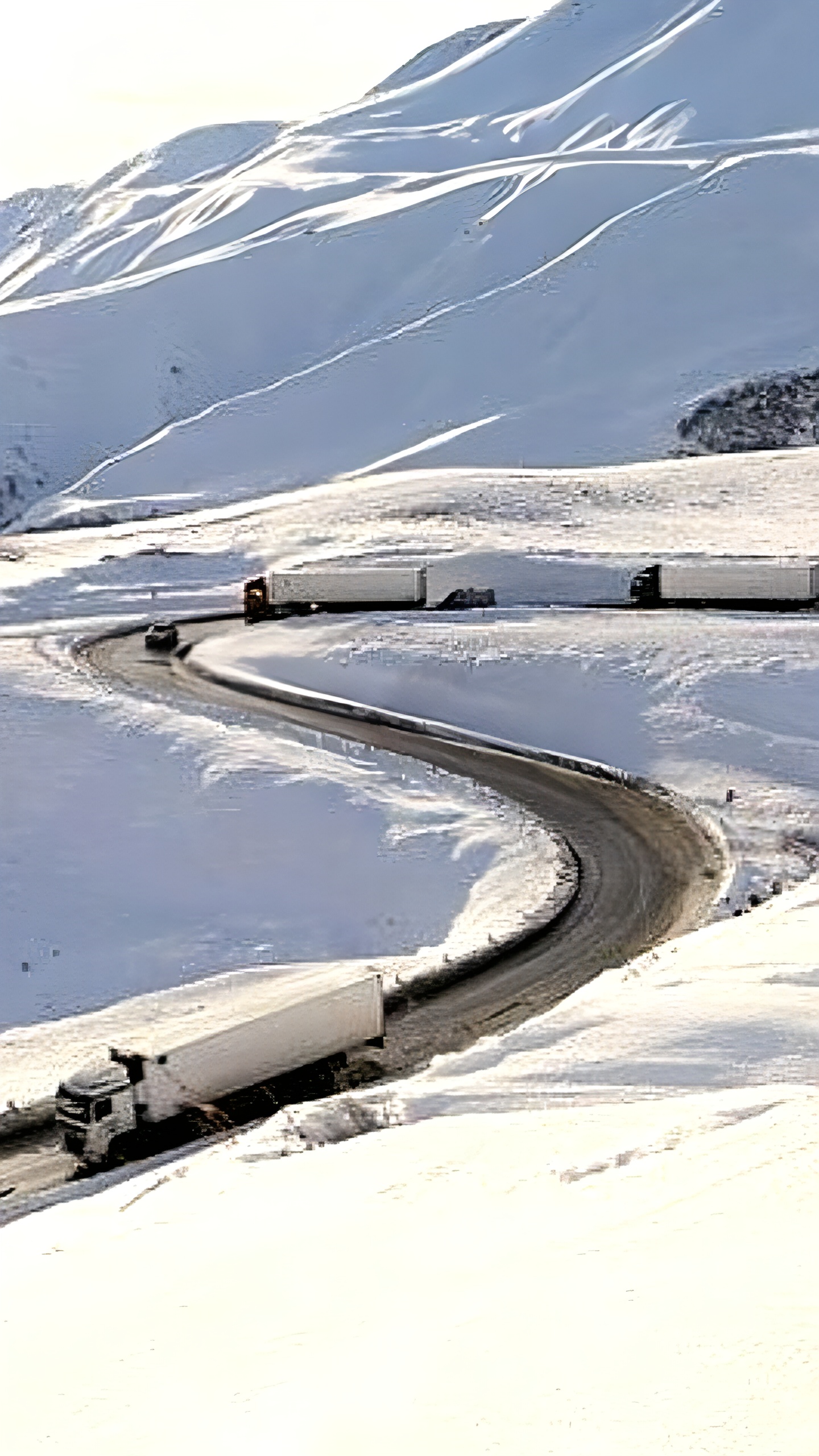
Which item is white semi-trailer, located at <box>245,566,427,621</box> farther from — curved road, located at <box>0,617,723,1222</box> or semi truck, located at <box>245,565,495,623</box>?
curved road, located at <box>0,617,723,1222</box>

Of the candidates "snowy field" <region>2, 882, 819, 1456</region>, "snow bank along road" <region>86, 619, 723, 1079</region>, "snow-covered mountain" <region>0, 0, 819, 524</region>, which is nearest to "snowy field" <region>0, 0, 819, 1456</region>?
"snowy field" <region>2, 882, 819, 1456</region>

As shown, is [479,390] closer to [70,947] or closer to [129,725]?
[129,725]

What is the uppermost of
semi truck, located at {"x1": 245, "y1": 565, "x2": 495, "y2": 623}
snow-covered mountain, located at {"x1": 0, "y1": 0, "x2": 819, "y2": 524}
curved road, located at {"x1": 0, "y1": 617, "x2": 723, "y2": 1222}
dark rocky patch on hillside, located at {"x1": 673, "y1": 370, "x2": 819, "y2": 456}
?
snow-covered mountain, located at {"x1": 0, "y1": 0, "x2": 819, "y2": 524}

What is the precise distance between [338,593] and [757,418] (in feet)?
143

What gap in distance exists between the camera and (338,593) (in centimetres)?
4806

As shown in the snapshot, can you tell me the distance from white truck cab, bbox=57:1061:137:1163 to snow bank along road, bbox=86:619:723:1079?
3788 mm

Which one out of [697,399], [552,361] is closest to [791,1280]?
[697,399]

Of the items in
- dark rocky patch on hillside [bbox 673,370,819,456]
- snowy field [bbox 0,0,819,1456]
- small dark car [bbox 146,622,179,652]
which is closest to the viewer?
snowy field [bbox 0,0,819,1456]

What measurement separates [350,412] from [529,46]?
119 meters

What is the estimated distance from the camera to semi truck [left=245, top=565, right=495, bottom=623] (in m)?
48.0

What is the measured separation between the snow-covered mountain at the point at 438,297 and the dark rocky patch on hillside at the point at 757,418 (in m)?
1.13

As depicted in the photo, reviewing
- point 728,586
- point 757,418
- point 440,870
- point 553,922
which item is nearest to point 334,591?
point 728,586

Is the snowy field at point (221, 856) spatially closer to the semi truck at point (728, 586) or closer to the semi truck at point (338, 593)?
the semi truck at point (338, 593)

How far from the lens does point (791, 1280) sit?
1102cm
